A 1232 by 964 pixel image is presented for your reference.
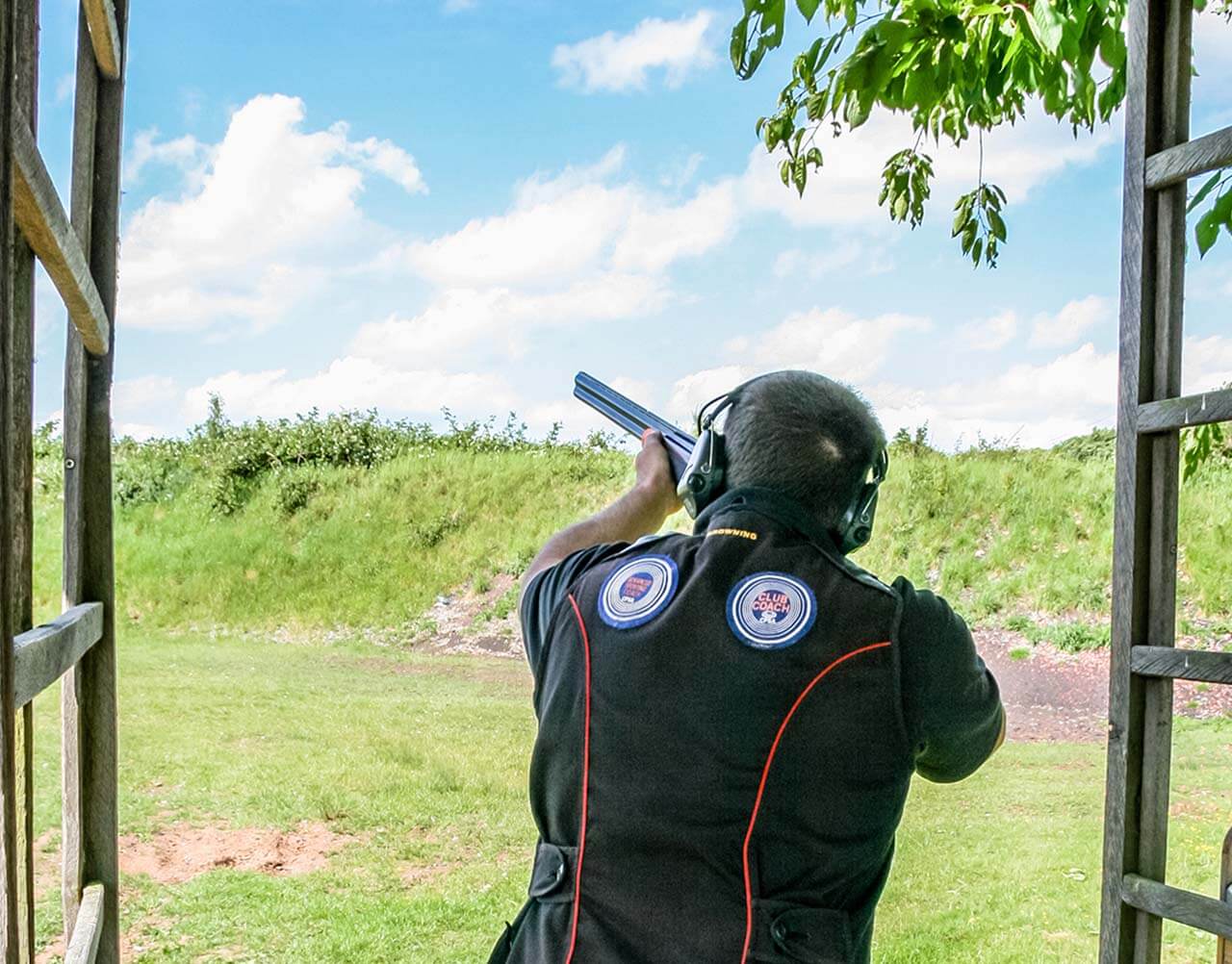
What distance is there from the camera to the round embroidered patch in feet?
2.90

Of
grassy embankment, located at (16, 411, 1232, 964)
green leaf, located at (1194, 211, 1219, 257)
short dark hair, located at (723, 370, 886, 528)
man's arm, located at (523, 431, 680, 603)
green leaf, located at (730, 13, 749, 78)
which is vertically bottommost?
grassy embankment, located at (16, 411, 1232, 964)

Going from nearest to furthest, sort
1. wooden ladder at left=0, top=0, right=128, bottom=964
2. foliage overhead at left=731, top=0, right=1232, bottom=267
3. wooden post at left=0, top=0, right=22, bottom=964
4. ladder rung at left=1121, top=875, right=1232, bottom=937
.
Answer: wooden post at left=0, top=0, right=22, bottom=964 → wooden ladder at left=0, top=0, right=128, bottom=964 → ladder rung at left=1121, top=875, right=1232, bottom=937 → foliage overhead at left=731, top=0, right=1232, bottom=267

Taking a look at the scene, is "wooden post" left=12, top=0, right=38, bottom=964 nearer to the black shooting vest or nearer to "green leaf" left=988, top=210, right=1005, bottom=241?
the black shooting vest

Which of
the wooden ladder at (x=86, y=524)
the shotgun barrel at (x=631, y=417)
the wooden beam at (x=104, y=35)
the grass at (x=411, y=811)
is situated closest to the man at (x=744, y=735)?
the shotgun barrel at (x=631, y=417)

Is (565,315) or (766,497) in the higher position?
(565,315)

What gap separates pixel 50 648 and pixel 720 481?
592mm

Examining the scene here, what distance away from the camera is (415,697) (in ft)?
20.0

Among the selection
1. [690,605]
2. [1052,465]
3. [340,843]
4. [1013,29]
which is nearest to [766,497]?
[690,605]

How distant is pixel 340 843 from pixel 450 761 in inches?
23.3

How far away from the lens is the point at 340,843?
5.34 metres

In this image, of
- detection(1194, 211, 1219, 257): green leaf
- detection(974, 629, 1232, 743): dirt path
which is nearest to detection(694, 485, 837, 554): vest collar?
detection(1194, 211, 1219, 257): green leaf

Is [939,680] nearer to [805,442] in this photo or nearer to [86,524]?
[805,442]

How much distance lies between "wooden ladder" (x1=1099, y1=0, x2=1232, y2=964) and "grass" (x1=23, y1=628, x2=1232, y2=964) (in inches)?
113

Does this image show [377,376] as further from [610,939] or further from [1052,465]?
[610,939]
